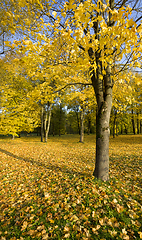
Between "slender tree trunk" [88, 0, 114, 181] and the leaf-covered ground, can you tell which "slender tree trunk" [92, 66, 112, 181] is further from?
the leaf-covered ground

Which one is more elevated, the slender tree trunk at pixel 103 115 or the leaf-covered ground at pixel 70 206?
the slender tree trunk at pixel 103 115

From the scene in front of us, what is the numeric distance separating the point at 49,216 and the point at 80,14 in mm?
4366

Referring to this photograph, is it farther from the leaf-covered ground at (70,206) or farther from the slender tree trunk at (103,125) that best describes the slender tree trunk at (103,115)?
the leaf-covered ground at (70,206)

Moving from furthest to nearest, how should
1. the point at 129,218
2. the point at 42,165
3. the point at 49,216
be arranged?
the point at 42,165
the point at 49,216
the point at 129,218

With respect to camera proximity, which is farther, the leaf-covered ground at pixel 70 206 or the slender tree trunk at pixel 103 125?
the slender tree trunk at pixel 103 125

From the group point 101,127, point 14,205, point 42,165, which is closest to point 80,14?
point 101,127

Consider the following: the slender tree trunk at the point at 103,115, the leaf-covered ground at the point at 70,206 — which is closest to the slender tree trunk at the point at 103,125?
the slender tree trunk at the point at 103,115

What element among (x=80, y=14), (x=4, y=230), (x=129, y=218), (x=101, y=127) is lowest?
(x=4, y=230)

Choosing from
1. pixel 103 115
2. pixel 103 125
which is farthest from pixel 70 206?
pixel 103 115

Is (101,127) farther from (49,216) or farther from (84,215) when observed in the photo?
(49,216)

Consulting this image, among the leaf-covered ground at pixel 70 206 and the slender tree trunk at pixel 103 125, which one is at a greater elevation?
the slender tree trunk at pixel 103 125

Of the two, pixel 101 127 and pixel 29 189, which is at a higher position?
pixel 101 127

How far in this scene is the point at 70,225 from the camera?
2.32 meters

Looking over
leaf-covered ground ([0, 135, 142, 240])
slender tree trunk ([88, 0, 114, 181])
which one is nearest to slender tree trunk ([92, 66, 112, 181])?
slender tree trunk ([88, 0, 114, 181])
